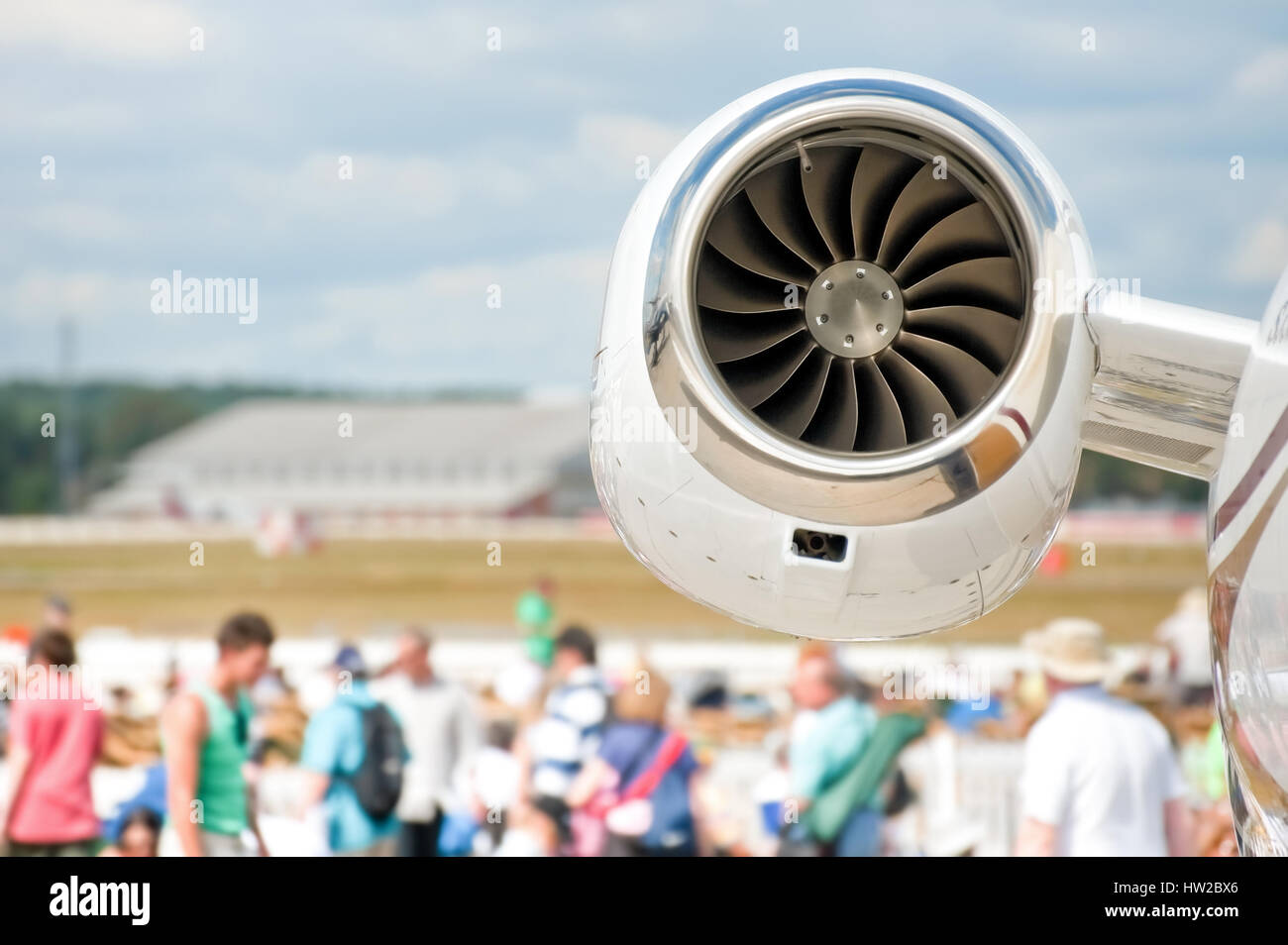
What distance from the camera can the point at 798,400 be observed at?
140 inches

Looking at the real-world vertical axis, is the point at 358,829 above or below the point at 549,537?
below

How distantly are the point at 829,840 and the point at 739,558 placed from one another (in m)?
3.69

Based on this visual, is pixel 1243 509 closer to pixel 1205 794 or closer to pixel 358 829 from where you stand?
pixel 358 829

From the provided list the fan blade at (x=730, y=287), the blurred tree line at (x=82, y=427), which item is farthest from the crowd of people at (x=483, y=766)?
the blurred tree line at (x=82, y=427)

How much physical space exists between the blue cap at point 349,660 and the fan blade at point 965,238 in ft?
17.9

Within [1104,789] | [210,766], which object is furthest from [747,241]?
[210,766]

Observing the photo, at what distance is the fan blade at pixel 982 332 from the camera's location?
3.59 meters

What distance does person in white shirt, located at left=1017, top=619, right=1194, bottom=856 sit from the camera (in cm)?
553

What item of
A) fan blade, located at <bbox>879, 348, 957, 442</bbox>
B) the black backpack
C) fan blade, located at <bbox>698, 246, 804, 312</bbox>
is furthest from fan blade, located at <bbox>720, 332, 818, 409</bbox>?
the black backpack

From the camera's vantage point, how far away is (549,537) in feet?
215

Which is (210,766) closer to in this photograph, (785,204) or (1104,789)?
(1104,789)

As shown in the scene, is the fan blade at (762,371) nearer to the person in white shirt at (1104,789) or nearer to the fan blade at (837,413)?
the fan blade at (837,413)
